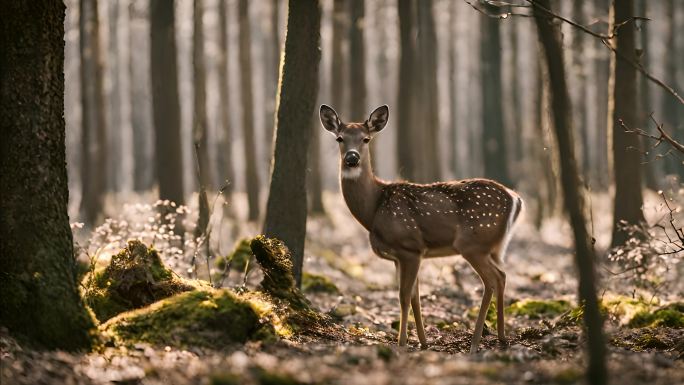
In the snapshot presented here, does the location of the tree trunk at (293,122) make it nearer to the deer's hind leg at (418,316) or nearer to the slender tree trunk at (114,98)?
the deer's hind leg at (418,316)

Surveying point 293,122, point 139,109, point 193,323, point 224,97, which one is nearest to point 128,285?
point 193,323

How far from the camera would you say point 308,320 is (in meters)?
8.50

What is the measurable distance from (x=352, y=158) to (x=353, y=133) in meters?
0.57

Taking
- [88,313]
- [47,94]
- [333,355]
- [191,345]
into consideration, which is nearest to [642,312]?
[333,355]

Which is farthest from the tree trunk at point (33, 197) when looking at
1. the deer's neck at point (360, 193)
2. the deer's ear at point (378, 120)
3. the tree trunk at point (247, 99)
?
the tree trunk at point (247, 99)

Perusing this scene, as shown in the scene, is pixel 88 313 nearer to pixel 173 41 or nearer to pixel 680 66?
pixel 173 41

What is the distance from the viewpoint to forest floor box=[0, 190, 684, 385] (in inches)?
218

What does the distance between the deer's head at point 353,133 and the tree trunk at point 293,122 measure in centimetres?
82

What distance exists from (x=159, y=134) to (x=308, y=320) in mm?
7840

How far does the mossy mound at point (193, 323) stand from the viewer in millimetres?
6996

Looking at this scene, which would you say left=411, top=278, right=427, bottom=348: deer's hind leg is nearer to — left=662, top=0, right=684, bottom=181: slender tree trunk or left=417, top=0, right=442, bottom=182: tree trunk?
left=417, top=0, right=442, bottom=182: tree trunk

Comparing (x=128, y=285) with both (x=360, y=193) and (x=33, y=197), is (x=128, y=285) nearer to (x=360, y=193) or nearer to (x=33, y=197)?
(x=33, y=197)

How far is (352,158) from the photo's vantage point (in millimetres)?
8586

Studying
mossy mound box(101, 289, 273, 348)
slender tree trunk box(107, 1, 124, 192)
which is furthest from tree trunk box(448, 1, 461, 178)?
mossy mound box(101, 289, 273, 348)
